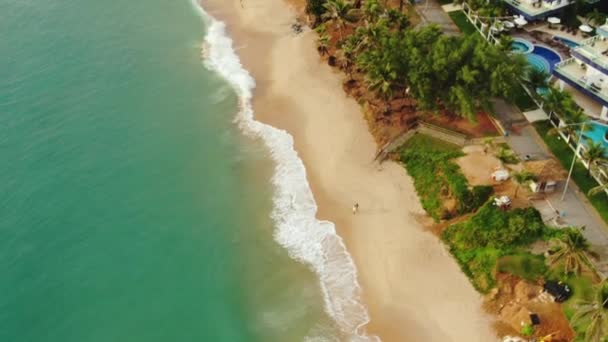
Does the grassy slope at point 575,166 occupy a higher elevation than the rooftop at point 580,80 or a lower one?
lower

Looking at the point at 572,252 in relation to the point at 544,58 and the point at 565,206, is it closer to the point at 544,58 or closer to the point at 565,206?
the point at 565,206

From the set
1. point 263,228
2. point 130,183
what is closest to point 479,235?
point 263,228

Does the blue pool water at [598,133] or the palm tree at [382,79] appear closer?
the blue pool water at [598,133]

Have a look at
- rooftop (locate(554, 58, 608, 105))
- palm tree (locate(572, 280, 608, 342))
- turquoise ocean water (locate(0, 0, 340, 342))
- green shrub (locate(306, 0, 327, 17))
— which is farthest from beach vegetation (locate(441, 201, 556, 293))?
green shrub (locate(306, 0, 327, 17))

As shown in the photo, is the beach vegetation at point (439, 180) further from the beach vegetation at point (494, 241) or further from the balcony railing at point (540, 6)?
the balcony railing at point (540, 6)

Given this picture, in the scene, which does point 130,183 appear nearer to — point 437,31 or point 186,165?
point 186,165

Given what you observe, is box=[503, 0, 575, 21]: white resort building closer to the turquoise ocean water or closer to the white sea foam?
the white sea foam

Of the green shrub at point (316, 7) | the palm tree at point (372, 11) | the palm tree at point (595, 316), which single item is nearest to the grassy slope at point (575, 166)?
the palm tree at point (595, 316)

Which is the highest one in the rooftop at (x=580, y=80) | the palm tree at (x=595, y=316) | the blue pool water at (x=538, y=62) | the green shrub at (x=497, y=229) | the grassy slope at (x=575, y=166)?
the rooftop at (x=580, y=80)
